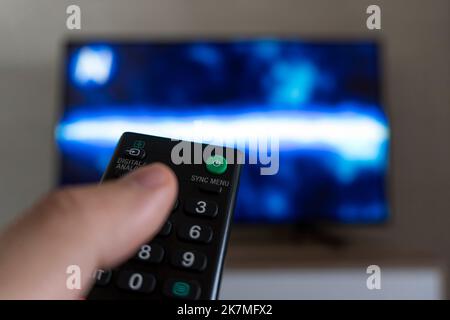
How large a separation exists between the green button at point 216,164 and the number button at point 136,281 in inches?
4.0

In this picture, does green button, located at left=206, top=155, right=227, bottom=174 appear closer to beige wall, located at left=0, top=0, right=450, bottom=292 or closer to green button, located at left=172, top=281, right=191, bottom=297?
green button, located at left=172, top=281, right=191, bottom=297

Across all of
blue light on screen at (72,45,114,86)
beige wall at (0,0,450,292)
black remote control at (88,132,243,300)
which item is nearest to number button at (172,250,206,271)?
black remote control at (88,132,243,300)

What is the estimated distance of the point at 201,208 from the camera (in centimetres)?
37

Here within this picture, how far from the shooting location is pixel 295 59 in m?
1.30

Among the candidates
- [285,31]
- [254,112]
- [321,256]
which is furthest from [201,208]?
[285,31]

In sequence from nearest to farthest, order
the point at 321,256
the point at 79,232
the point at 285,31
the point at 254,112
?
the point at 79,232 < the point at 321,256 < the point at 254,112 < the point at 285,31

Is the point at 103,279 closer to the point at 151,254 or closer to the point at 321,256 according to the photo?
the point at 151,254

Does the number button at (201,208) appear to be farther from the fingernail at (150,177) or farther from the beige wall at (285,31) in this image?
the beige wall at (285,31)

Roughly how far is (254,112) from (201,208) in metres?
0.93

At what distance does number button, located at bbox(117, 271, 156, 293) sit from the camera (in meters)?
0.34

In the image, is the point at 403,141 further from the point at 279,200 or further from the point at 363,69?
the point at 279,200

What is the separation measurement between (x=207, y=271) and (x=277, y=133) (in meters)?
0.96

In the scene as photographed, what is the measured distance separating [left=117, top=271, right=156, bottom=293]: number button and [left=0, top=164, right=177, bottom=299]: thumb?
0.29 feet
